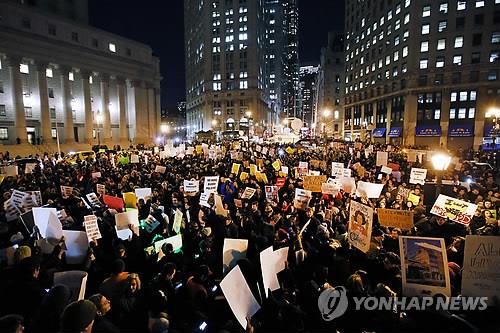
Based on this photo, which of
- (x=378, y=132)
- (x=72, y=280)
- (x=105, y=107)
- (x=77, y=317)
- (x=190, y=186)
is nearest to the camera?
(x=77, y=317)

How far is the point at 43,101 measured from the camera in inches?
1790

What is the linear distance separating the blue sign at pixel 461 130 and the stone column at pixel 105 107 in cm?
6336

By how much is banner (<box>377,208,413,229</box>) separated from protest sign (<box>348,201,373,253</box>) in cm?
105

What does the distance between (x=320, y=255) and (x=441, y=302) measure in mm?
2500

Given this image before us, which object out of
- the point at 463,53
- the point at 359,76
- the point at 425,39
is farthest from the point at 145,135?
the point at 463,53

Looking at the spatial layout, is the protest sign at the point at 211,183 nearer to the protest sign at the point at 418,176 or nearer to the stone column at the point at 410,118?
the protest sign at the point at 418,176

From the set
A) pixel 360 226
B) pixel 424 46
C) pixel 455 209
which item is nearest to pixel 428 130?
pixel 424 46

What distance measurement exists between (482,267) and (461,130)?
5878 cm

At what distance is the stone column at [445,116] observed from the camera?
53.7 metres

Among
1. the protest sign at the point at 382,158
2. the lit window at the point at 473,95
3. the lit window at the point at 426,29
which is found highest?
the lit window at the point at 426,29

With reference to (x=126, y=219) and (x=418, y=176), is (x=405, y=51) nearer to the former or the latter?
(x=418, y=176)

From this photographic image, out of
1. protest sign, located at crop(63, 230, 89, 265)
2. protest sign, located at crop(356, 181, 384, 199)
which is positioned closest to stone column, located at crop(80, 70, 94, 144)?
protest sign, located at crop(63, 230, 89, 265)

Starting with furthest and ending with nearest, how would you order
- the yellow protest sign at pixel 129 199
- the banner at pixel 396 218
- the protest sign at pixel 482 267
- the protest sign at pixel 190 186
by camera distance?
1. the protest sign at pixel 190 186
2. the yellow protest sign at pixel 129 199
3. the banner at pixel 396 218
4. the protest sign at pixel 482 267

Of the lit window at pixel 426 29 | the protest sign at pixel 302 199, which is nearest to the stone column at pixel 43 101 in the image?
the protest sign at pixel 302 199
